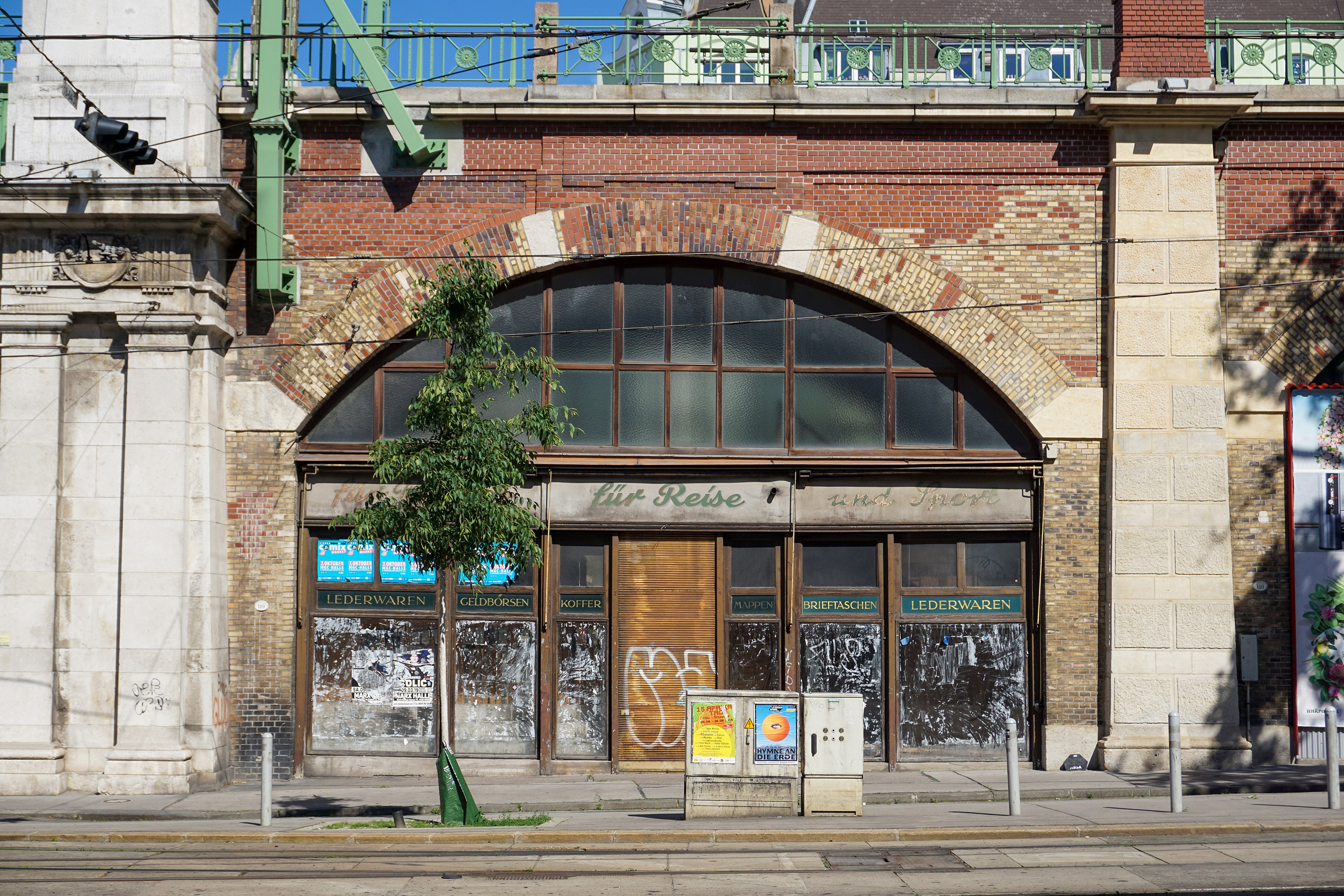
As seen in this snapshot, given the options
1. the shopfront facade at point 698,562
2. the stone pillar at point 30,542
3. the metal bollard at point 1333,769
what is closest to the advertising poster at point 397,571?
the shopfront facade at point 698,562

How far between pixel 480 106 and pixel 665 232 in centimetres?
305

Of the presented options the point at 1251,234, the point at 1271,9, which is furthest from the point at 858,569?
the point at 1271,9

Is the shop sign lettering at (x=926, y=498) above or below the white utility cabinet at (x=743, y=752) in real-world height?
above

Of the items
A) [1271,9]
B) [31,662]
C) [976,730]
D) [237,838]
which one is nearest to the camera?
[237,838]

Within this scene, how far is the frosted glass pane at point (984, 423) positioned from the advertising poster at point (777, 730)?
5742 millimetres

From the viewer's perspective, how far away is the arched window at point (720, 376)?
657 inches

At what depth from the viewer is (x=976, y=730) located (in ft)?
53.6

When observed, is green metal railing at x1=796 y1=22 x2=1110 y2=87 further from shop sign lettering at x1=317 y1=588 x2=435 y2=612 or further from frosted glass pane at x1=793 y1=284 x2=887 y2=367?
shop sign lettering at x1=317 y1=588 x2=435 y2=612

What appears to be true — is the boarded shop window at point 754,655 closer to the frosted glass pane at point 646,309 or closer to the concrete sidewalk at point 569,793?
the concrete sidewalk at point 569,793

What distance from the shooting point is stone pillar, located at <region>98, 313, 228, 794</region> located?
1512 centimetres

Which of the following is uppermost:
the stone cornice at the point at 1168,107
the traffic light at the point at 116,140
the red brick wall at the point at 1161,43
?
the red brick wall at the point at 1161,43

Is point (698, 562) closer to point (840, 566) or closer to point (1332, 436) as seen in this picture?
point (840, 566)

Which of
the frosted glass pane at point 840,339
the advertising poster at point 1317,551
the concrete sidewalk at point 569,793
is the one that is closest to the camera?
the concrete sidewalk at point 569,793

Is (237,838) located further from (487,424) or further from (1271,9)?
(1271,9)
